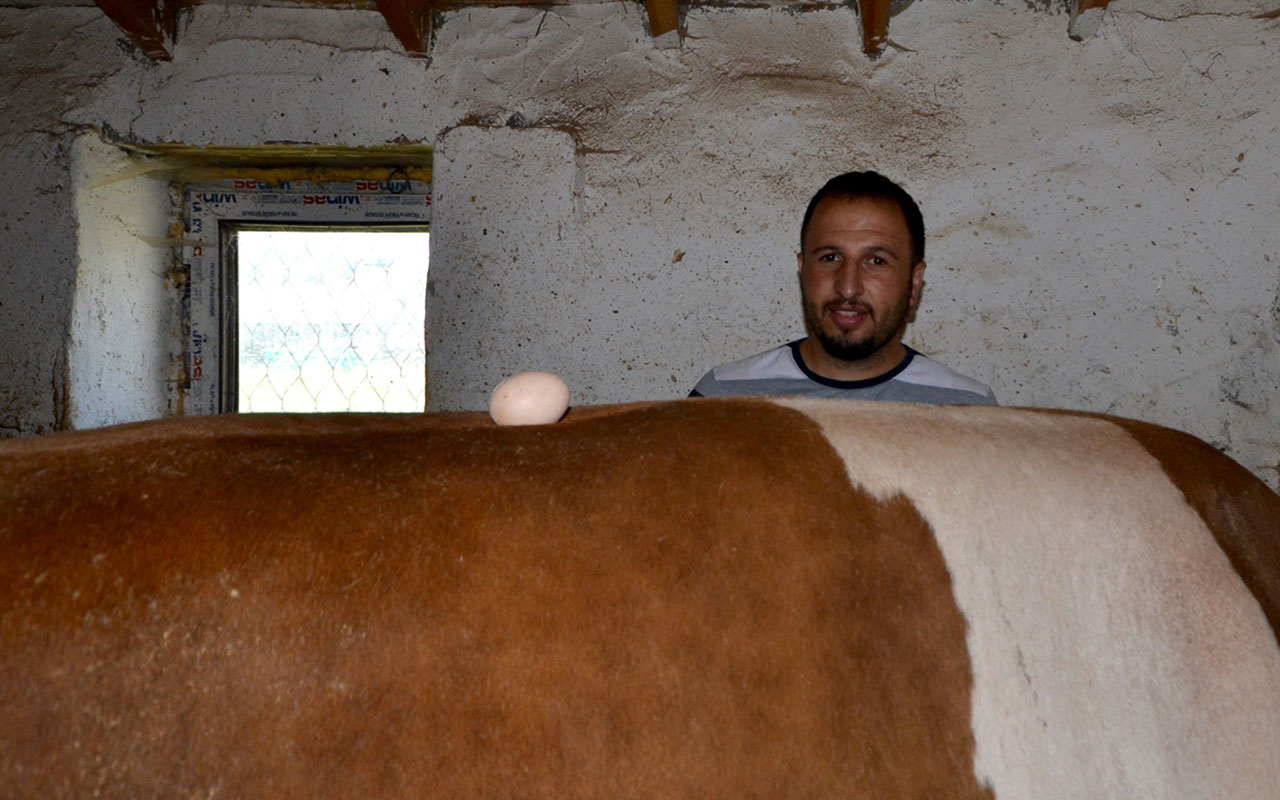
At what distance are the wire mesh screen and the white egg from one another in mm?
2188

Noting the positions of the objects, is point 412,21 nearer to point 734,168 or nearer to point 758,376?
point 734,168

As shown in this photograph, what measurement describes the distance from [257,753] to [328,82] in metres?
2.48

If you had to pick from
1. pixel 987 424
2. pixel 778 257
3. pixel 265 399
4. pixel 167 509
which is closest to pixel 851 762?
pixel 987 424

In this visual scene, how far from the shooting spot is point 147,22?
8.75ft

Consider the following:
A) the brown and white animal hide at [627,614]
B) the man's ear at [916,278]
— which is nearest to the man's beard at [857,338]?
the man's ear at [916,278]

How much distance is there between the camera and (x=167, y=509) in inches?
28.2

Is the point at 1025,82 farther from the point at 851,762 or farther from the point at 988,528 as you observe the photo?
the point at 851,762

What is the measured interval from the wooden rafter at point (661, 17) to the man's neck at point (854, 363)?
1.05 meters

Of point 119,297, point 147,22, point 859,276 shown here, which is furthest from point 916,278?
point 119,297

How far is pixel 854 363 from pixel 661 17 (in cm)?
119

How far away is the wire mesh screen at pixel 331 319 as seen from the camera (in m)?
3.09

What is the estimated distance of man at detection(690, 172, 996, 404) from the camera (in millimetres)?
1966

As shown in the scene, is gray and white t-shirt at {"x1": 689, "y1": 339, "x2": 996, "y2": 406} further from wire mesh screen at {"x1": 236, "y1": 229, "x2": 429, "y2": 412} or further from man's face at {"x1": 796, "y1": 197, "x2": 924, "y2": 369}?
wire mesh screen at {"x1": 236, "y1": 229, "x2": 429, "y2": 412}

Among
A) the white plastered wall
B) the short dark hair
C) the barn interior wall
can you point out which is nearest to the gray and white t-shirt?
the short dark hair
